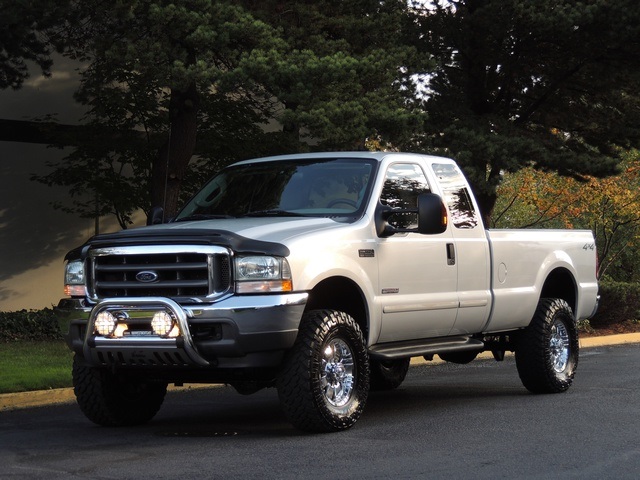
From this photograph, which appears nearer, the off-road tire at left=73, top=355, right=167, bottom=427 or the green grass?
the off-road tire at left=73, top=355, right=167, bottom=427

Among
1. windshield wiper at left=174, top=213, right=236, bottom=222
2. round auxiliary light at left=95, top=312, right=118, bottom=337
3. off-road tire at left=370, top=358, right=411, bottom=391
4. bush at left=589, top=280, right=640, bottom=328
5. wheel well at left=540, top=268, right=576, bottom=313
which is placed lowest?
bush at left=589, top=280, right=640, bottom=328

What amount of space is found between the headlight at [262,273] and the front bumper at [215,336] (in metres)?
0.08

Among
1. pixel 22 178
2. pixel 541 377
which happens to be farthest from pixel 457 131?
pixel 541 377

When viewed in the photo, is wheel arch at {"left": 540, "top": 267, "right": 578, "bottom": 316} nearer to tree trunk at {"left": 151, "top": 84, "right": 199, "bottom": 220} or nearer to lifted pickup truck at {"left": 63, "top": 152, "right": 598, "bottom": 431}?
lifted pickup truck at {"left": 63, "top": 152, "right": 598, "bottom": 431}

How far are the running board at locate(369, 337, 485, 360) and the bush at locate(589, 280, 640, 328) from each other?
1406 cm

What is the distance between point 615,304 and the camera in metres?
24.6

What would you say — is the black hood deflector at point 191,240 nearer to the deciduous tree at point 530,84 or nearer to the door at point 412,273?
the door at point 412,273

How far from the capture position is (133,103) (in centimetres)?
2055

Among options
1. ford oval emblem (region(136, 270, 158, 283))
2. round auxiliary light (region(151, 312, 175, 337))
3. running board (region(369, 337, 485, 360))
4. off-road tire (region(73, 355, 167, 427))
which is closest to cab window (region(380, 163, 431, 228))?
running board (region(369, 337, 485, 360))

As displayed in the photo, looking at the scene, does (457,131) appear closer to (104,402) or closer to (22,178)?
(22,178)

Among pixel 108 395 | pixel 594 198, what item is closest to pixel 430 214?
pixel 108 395

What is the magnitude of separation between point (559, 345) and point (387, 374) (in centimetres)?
191

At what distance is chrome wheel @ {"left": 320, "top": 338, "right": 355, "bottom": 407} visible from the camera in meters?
9.00

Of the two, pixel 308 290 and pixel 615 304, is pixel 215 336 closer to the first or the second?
pixel 308 290
